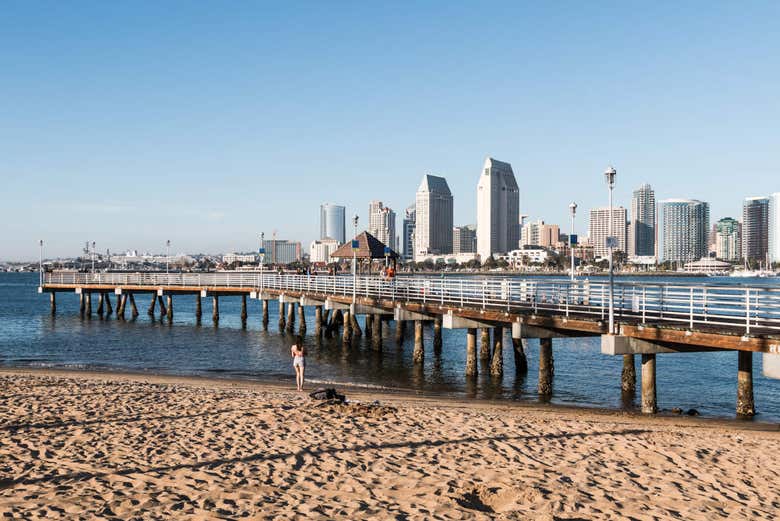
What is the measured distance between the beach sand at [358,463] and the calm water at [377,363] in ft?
24.2

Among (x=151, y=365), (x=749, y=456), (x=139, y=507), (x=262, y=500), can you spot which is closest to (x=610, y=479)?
(x=749, y=456)

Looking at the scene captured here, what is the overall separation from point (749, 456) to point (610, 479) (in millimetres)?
3448

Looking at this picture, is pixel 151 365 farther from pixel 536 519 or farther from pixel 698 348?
pixel 536 519

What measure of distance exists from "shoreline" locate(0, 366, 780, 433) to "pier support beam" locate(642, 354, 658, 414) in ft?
0.80

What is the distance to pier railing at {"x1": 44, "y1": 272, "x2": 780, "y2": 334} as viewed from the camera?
1741 centimetres

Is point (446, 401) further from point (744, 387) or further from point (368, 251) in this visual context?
point (368, 251)

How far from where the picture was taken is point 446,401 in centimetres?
1927

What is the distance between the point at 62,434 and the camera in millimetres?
11703

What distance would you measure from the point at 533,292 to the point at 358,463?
15440mm

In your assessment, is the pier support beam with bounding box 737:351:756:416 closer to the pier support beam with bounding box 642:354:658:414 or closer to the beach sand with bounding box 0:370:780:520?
the pier support beam with bounding box 642:354:658:414

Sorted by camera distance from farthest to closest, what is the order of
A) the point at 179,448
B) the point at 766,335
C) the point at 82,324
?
the point at 82,324, the point at 766,335, the point at 179,448

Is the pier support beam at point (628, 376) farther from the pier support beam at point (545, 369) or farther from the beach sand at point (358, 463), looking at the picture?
the beach sand at point (358, 463)

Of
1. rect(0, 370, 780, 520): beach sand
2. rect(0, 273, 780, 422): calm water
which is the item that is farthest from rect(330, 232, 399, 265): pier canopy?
rect(0, 370, 780, 520): beach sand

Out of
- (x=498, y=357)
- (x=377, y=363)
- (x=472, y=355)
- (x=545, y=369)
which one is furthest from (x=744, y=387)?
(x=377, y=363)
